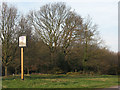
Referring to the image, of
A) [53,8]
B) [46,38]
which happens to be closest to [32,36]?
[46,38]

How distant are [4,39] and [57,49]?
A: 13604mm

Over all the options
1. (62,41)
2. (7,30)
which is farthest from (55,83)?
(62,41)

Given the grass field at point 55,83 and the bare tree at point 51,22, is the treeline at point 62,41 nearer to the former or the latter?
the bare tree at point 51,22

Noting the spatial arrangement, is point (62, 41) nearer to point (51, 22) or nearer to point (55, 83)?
point (51, 22)

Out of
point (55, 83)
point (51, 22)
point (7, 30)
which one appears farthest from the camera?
point (51, 22)

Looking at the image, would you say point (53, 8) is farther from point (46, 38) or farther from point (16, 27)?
point (16, 27)

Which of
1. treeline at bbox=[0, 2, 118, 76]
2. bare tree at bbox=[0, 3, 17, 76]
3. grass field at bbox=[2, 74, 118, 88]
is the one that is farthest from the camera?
treeline at bbox=[0, 2, 118, 76]

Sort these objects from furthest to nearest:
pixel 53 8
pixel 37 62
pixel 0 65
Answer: pixel 53 8 → pixel 37 62 → pixel 0 65

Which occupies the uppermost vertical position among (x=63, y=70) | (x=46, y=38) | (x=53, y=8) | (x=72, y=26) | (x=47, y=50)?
(x=53, y=8)

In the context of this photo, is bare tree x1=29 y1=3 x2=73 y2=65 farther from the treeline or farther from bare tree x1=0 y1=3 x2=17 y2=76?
bare tree x1=0 y1=3 x2=17 y2=76

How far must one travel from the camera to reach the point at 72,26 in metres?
37.3

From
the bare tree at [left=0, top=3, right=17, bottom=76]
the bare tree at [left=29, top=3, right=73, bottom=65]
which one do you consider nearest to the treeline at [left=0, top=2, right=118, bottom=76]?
the bare tree at [left=29, top=3, right=73, bottom=65]

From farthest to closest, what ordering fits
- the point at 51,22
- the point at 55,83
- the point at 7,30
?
1. the point at 51,22
2. the point at 7,30
3. the point at 55,83

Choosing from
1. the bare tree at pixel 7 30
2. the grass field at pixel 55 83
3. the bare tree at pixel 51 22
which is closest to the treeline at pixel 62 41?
the bare tree at pixel 51 22
